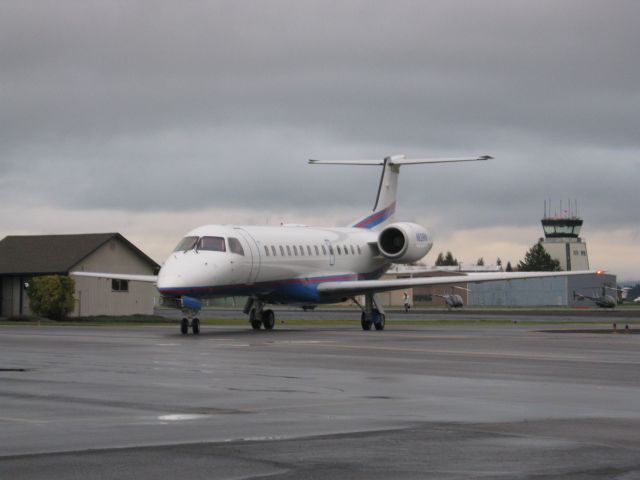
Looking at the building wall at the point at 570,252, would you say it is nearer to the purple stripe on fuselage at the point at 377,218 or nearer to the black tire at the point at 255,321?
the purple stripe on fuselage at the point at 377,218

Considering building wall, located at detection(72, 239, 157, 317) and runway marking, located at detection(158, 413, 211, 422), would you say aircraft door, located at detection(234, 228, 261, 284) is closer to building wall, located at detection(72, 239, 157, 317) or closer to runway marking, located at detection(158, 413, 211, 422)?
building wall, located at detection(72, 239, 157, 317)

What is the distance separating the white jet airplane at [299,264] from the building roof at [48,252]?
18.0m

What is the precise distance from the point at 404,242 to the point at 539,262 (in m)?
133

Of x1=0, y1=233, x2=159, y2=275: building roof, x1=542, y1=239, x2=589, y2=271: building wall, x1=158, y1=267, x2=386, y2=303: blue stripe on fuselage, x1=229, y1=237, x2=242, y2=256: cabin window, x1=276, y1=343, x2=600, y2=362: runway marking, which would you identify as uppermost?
x1=542, y1=239, x2=589, y2=271: building wall

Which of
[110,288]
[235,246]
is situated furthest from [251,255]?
[110,288]

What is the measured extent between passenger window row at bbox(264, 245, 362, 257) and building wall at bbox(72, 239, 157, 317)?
70.2 ft

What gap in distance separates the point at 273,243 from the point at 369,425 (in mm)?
30201

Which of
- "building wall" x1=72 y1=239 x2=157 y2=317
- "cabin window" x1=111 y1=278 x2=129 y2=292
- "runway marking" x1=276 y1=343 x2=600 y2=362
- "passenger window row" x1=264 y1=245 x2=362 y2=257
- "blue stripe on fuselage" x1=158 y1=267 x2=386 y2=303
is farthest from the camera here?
"cabin window" x1=111 y1=278 x2=129 y2=292

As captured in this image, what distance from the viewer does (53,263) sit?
212 ft

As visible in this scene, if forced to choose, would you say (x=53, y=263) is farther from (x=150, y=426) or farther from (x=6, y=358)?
(x=150, y=426)

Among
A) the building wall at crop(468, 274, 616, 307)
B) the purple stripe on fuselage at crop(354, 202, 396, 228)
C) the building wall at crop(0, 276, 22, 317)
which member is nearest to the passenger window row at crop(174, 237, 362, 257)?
the purple stripe on fuselage at crop(354, 202, 396, 228)

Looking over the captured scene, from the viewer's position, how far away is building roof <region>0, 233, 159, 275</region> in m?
64.4

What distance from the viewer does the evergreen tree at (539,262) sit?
16793 cm

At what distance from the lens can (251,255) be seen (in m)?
40.3
